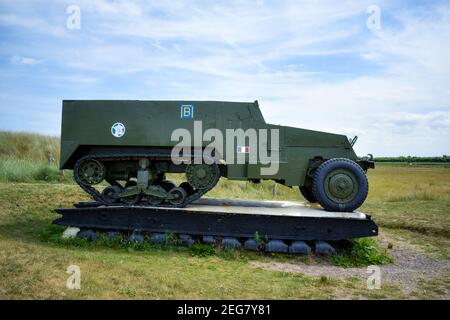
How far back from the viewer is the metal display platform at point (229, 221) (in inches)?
343

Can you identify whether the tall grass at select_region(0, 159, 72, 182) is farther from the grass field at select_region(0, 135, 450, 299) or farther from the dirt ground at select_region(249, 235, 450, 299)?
the dirt ground at select_region(249, 235, 450, 299)

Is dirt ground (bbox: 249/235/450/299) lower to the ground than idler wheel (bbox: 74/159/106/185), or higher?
lower

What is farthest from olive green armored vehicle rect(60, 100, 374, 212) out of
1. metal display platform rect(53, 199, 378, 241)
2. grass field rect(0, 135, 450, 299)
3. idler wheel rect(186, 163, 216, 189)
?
grass field rect(0, 135, 450, 299)

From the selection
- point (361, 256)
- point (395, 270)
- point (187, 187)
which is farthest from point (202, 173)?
point (395, 270)

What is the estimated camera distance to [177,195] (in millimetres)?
9430

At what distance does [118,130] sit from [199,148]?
1667 millimetres

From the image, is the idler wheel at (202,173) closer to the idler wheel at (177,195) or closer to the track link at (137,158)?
the track link at (137,158)

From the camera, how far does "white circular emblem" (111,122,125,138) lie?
31.0 ft

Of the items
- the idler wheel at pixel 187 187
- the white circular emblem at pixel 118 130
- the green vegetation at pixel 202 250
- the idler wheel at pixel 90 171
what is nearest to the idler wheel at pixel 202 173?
the idler wheel at pixel 187 187

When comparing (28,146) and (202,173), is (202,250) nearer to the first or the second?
(202,173)

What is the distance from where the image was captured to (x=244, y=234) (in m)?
8.89

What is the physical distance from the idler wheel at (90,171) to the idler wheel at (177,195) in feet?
4.92

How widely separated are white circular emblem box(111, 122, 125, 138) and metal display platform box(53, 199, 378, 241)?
1460mm
